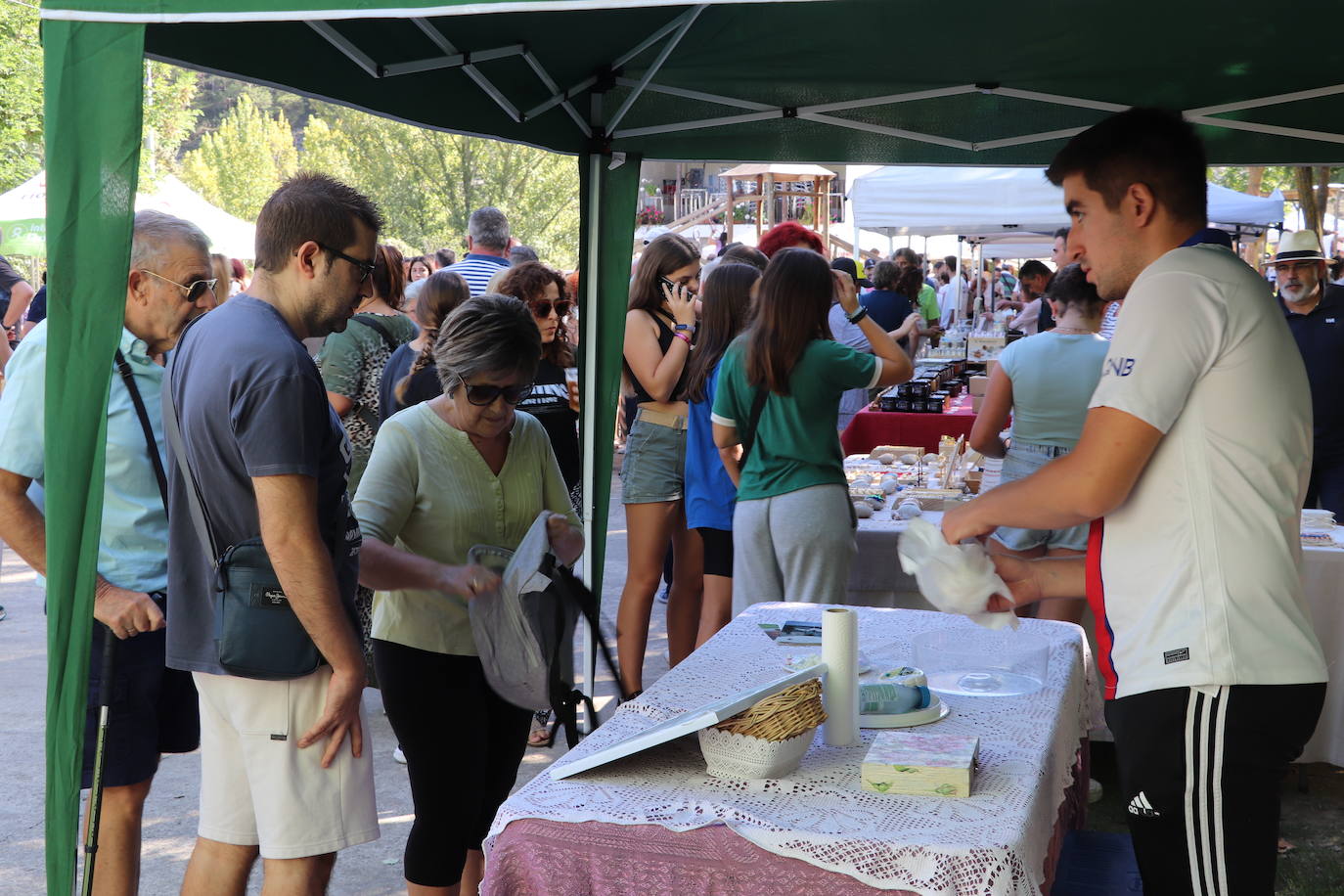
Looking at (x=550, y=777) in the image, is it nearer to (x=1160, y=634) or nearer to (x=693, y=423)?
(x=1160, y=634)

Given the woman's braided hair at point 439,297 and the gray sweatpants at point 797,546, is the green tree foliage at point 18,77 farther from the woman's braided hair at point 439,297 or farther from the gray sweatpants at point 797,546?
the gray sweatpants at point 797,546

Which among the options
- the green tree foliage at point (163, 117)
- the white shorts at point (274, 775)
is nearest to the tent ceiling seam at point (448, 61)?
the white shorts at point (274, 775)

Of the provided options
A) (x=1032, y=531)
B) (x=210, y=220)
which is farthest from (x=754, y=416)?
(x=210, y=220)

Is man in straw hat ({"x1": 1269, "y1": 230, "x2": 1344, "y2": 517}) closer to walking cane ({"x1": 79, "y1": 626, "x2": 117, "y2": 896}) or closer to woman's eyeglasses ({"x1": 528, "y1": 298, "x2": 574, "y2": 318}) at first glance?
woman's eyeglasses ({"x1": 528, "y1": 298, "x2": 574, "y2": 318})

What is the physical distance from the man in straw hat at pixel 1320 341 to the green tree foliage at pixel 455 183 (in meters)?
28.4

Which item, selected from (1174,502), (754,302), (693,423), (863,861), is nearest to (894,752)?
(863,861)

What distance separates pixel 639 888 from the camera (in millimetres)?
1845

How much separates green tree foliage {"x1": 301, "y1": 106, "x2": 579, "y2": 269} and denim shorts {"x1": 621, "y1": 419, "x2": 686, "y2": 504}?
29.2 m

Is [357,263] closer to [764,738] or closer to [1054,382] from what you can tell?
[764,738]

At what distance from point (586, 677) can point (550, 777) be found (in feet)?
8.32

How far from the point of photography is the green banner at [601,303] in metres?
4.55

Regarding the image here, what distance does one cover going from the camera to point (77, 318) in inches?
78.4

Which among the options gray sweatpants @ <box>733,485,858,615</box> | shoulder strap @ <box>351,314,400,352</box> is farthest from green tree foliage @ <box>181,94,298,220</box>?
gray sweatpants @ <box>733,485,858,615</box>

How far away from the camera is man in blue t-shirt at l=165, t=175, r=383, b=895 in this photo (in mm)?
2133
